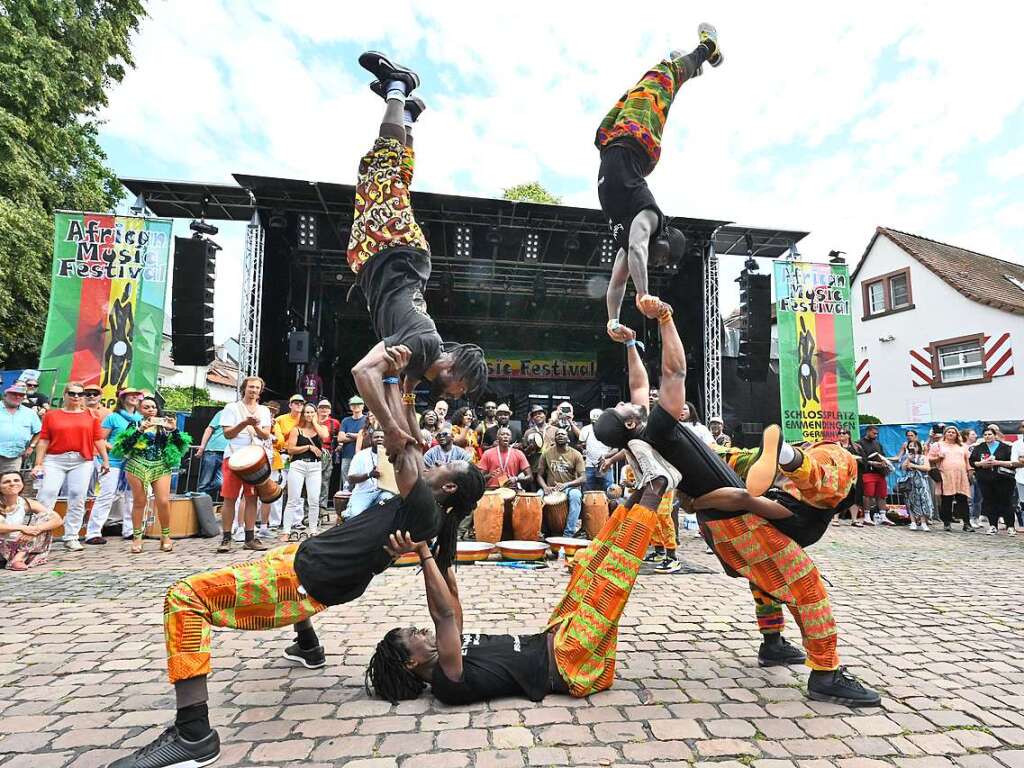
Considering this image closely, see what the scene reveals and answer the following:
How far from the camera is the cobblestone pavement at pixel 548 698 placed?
2322mm

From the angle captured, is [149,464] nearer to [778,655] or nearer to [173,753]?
[173,753]

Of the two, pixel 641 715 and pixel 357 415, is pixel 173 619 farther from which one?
pixel 357 415

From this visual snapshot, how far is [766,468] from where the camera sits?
2787 mm

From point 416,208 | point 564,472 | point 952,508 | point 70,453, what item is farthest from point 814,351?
point 70,453

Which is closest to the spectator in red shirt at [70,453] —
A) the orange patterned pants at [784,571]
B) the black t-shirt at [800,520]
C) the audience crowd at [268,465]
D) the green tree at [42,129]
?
the audience crowd at [268,465]

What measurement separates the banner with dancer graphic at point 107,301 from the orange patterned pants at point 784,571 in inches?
411

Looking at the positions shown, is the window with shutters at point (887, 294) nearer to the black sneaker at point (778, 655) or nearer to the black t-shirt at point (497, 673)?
the black sneaker at point (778, 655)

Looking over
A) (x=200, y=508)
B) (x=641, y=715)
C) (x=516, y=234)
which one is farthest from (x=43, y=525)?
(x=516, y=234)

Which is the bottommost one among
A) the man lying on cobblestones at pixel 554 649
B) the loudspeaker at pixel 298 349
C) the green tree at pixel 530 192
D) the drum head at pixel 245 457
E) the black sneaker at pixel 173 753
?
the black sneaker at pixel 173 753

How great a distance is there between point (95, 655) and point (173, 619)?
174cm

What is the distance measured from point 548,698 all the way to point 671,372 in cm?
173

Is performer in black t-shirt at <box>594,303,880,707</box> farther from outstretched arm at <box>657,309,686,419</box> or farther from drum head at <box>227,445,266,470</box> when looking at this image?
drum head at <box>227,445,266,470</box>

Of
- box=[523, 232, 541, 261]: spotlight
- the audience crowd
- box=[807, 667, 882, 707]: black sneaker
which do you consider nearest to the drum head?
the audience crowd

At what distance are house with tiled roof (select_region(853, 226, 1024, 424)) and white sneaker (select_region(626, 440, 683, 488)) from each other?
19234mm
